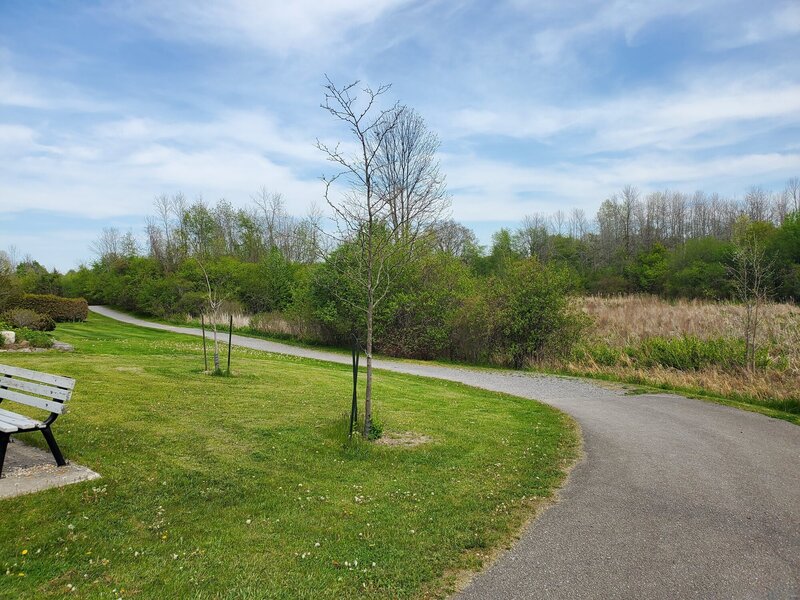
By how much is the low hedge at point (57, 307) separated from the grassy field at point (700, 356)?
2689 centimetres

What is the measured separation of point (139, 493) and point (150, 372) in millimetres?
7285

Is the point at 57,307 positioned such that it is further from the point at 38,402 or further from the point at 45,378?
the point at 38,402

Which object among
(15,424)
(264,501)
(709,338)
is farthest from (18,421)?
(709,338)

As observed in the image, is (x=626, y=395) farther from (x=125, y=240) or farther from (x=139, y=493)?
(x=125, y=240)

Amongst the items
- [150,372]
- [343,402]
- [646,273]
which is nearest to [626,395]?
[343,402]

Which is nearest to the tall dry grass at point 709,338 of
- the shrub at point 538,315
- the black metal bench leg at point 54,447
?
the shrub at point 538,315

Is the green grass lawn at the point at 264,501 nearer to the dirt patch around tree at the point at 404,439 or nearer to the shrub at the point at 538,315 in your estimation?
the dirt patch around tree at the point at 404,439

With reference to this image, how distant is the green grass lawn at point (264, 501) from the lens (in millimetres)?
3262

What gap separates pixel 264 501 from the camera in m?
4.50

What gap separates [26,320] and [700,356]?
78.2 ft

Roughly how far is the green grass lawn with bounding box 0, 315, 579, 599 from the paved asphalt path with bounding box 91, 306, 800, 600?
33 centimetres

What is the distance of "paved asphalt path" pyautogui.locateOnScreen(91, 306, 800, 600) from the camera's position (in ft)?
11.2

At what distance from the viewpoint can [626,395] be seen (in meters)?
11.9

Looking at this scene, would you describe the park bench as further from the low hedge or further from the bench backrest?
the low hedge
